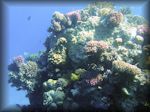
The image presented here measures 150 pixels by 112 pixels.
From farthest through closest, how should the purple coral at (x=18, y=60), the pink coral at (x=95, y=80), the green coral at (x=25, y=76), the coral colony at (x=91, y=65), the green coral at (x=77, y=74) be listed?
the purple coral at (x=18, y=60) < the green coral at (x=25, y=76) < the green coral at (x=77, y=74) < the pink coral at (x=95, y=80) < the coral colony at (x=91, y=65)

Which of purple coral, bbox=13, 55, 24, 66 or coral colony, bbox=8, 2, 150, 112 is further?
purple coral, bbox=13, 55, 24, 66

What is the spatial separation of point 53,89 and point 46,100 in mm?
279

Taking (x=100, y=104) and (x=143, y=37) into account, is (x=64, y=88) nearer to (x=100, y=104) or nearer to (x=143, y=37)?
(x=100, y=104)

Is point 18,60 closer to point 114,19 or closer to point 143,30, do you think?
point 114,19

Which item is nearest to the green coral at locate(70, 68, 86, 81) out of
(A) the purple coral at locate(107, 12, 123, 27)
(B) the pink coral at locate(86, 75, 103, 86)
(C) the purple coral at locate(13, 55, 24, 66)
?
(B) the pink coral at locate(86, 75, 103, 86)

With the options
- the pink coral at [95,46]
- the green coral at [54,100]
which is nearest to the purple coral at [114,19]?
the pink coral at [95,46]

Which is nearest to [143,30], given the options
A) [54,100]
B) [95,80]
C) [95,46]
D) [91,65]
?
[95,46]

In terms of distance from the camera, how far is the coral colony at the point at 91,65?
5.26 meters

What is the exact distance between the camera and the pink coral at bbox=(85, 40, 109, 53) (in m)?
5.46

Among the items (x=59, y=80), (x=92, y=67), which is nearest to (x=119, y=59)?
(x=92, y=67)

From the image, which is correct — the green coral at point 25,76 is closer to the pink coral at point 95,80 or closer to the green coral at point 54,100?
the green coral at point 54,100

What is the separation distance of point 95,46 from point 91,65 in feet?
1.26

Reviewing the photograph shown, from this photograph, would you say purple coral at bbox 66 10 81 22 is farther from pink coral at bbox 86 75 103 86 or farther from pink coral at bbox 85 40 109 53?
pink coral at bbox 86 75 103 86

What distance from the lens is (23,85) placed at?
6770 mm
